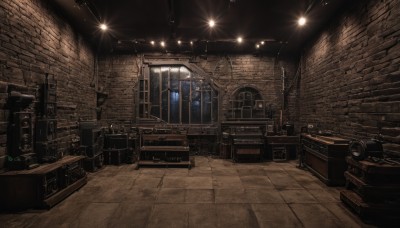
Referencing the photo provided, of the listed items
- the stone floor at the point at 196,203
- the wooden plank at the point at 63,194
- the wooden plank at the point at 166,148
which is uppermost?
the wooden plank at the point at 166,148

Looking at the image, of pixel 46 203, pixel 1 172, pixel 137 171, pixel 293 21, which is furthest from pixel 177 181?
pixel 293 21

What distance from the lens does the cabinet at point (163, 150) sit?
21.2 ft

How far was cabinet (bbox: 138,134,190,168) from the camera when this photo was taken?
6.46 meters

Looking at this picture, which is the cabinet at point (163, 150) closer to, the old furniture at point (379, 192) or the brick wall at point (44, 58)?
the brick wall at point (44, 58)

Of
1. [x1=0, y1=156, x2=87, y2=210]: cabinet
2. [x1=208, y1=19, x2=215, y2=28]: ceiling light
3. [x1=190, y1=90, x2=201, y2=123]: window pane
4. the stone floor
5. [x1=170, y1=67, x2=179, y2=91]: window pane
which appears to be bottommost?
the stone floor

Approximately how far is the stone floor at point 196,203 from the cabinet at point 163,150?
1.88 feet

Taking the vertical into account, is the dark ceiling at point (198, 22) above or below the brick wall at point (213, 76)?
above

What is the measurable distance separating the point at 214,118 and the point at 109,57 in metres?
4.85

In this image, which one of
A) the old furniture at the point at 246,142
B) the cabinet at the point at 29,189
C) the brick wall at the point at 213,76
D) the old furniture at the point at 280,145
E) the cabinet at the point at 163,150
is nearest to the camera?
the cabinet at the point at 29,189

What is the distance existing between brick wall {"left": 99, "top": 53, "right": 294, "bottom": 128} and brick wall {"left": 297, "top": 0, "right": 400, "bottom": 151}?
1757 millimetres

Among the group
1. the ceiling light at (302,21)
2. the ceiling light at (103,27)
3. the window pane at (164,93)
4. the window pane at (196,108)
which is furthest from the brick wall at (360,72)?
the ceiling light at (103,27)

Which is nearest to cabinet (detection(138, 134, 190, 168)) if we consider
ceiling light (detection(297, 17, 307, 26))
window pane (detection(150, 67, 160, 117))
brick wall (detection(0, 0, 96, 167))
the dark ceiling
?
window pane (detection(150, 67, 160, 117))

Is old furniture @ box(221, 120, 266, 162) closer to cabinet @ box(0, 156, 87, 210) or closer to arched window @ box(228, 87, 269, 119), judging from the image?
arched window @ box(228, 87, 269, 119)

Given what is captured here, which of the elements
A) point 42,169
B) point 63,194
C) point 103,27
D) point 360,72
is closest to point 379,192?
point 360,72
